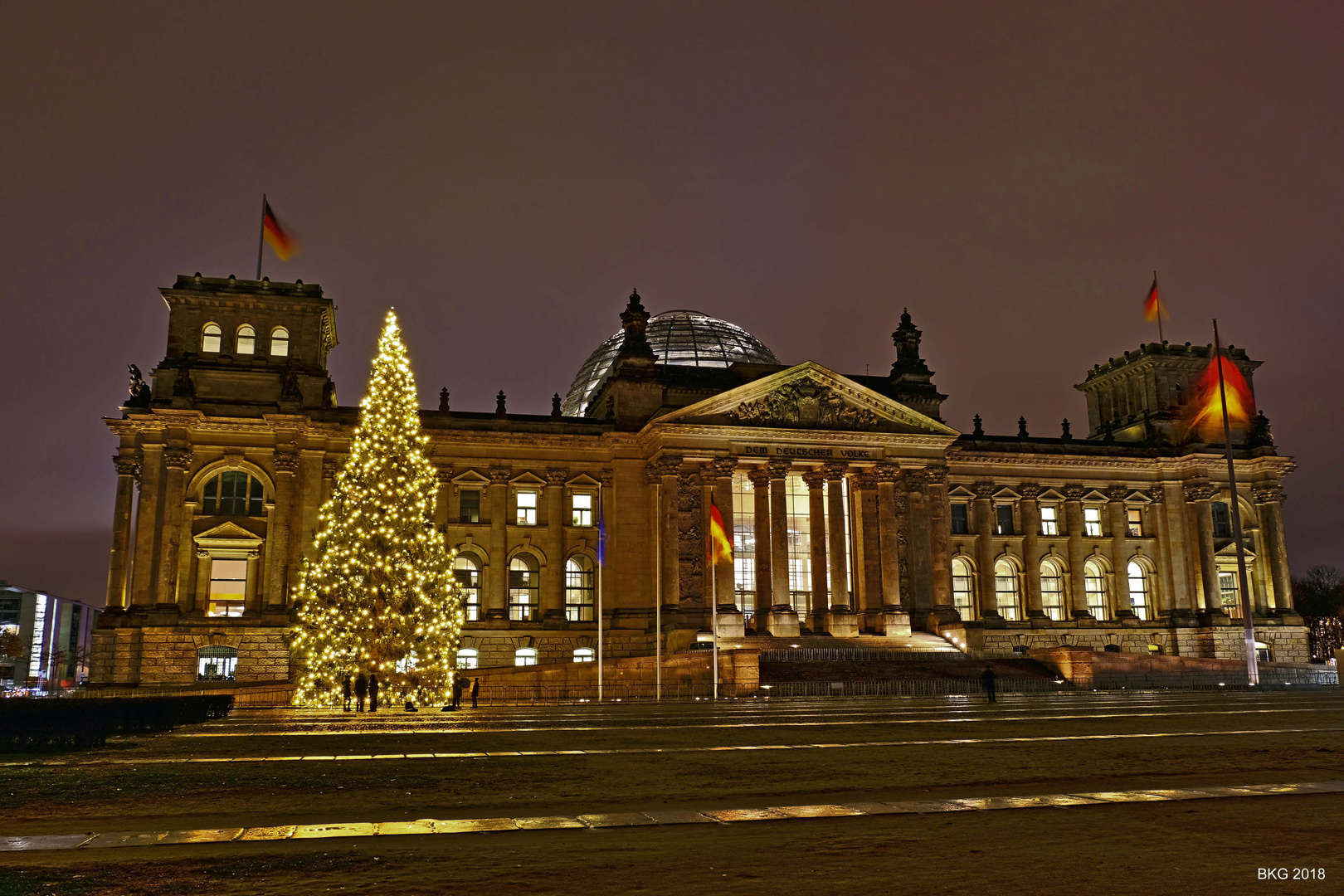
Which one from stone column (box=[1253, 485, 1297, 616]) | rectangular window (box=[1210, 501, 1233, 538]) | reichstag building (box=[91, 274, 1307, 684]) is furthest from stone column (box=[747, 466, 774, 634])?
stone column (box=[1253, 485, 1297, 616])

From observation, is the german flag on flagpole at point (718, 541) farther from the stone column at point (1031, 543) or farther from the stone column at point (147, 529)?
the stone column at point (1031, 543)

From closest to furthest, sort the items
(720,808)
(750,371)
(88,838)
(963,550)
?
(88,838) → (720,808) → (750,371) → (963,550)

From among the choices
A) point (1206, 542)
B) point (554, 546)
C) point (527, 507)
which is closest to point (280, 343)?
point (527, 507)

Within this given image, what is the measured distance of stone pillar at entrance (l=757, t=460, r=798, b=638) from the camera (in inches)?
2323

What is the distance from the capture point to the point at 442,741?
2194cm

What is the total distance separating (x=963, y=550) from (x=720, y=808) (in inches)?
2406

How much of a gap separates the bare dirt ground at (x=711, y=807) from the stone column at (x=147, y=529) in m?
34.6

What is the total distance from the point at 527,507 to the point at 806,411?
1704 cm

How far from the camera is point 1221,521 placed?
74.8m

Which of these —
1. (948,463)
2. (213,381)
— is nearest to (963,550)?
(948,463)

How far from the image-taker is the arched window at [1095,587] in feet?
238

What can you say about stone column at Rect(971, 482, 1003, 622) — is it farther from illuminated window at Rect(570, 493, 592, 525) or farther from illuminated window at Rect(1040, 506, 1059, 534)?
illuminated window at Rect(570, 493, 592, 525)

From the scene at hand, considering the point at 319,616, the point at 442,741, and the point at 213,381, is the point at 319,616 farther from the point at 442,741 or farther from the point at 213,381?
the point at 213,381

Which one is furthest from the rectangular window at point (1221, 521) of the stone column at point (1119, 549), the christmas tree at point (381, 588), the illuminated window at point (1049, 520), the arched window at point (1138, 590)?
the christmas tree at point (381, 588)
